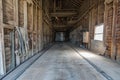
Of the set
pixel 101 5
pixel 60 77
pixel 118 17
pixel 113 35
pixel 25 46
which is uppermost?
pixel 101 5

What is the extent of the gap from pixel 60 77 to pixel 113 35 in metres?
3.27

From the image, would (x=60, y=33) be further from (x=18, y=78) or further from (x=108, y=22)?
(x=18, y=78)

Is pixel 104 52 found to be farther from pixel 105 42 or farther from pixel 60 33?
pixel 60 33

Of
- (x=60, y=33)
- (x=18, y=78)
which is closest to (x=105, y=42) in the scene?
(x=18, y=78)

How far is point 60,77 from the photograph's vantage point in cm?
302

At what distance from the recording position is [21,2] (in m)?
4.74

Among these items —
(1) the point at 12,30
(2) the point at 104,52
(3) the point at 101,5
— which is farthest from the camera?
(3) the point at 101,5

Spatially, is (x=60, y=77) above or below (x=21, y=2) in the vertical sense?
below

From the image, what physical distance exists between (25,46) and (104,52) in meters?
3.75

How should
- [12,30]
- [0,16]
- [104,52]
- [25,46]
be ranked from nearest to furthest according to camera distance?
[0,16], [12,30], [25,46], [104,52]

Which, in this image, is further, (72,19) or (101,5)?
(72,19)

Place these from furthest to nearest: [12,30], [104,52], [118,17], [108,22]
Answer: [104,52] → [108,22] → [118,17] → [12,30]

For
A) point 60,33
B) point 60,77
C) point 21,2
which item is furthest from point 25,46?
point 60,33

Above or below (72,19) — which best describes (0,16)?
below
